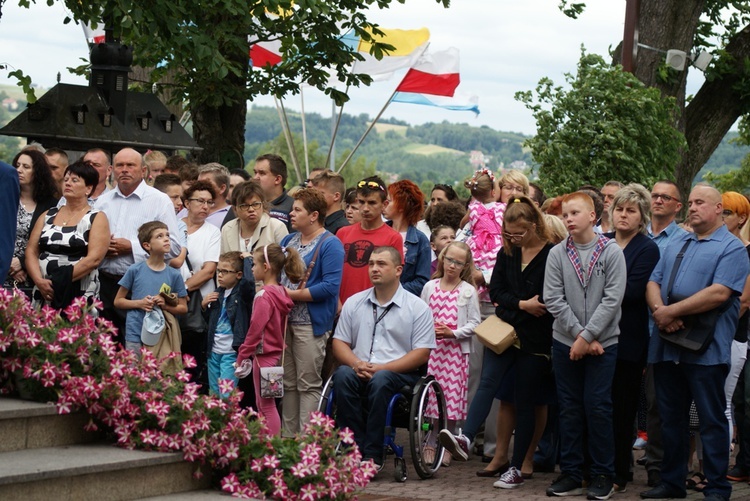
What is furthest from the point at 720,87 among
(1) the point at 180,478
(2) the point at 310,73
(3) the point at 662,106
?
(1) the point at 180,478

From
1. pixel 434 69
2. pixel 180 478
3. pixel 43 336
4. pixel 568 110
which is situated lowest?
pixel 180 478

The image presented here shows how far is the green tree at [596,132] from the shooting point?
599 inches

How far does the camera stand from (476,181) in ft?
37.2

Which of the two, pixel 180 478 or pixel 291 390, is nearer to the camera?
pixel 180 478

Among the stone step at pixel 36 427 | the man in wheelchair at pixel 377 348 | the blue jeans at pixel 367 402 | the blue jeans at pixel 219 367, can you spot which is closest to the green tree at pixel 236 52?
the blue jeans at pixel 219 367

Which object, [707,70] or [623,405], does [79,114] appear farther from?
[707,70]

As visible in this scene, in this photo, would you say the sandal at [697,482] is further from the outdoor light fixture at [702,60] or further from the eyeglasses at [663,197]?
the outdoor light fixture at [702,60]

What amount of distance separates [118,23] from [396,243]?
6167 mm

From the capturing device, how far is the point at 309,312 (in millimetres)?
9945

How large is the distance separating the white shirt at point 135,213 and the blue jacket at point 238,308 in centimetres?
55

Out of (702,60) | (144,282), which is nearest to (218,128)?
(702,60)

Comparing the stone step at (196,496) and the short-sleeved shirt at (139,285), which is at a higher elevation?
the short-sleeved shirt at (139,285)

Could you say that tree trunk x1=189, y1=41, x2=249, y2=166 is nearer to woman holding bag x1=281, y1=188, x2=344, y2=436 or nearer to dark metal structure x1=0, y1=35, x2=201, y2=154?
dark metal structure x1=0, y1=35, x2=201, y2=154

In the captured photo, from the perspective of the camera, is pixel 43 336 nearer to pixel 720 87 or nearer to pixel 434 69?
pixel 720 87
